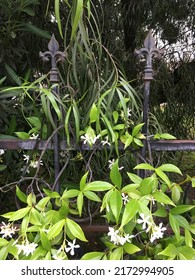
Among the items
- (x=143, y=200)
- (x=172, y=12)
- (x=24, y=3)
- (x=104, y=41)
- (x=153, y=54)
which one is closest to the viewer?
(x=143, y=200)

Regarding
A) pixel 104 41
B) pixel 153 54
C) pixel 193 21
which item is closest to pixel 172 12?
pixel 193 21

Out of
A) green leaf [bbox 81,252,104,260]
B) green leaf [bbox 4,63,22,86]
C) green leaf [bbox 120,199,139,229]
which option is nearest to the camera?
green leaf [bbox 120,199,139,229]

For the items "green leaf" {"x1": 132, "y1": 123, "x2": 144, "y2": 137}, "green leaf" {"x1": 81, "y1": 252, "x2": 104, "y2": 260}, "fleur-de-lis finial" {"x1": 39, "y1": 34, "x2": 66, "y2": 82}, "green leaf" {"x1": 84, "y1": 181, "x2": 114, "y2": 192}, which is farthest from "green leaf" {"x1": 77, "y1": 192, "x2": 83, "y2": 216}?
"fleur-de-lis finial" {"x1": 39, "y1": 34, "x2": 66, "y2": 82}

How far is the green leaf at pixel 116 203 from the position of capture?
2.84 ft

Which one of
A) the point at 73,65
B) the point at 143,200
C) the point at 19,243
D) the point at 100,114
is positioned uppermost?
the point at 73,65

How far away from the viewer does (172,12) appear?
2.22 m

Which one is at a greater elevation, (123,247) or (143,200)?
(143,200)

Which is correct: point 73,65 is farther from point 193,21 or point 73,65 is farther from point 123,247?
point 193,21

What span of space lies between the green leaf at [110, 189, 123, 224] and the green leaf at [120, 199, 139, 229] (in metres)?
0.02

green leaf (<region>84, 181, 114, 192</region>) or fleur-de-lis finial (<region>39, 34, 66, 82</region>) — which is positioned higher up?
fleur-de-lis finial (<region>39, 34, 66, 82</region>)

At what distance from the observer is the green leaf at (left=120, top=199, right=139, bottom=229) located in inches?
33.7

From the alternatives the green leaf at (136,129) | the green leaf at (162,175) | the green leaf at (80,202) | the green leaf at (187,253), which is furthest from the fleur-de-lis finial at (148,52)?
the green leaf at (187,253)

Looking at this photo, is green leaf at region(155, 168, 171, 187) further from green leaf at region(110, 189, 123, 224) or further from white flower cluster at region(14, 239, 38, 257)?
white flower cluster at region(14, 239, 38, 257)
